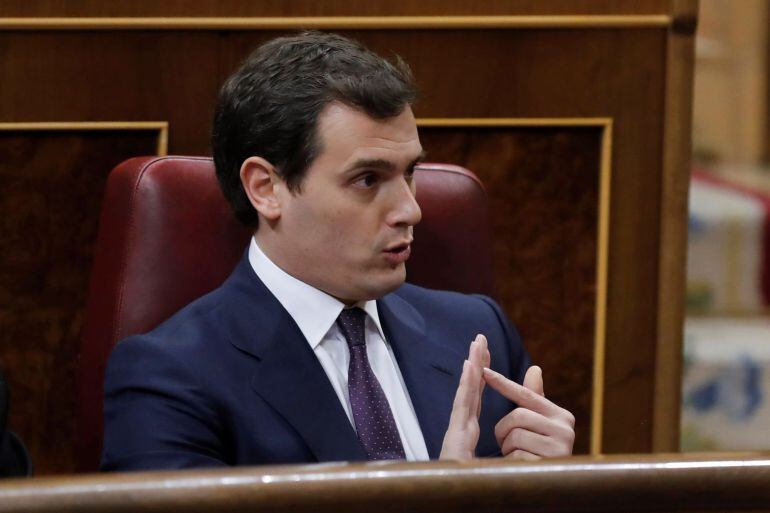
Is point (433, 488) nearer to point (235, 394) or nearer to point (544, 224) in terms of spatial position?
point (235, 394)

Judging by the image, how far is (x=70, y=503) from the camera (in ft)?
2.03

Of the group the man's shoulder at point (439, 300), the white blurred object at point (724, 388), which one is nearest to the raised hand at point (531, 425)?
the man's shoulder at point (439, 300)

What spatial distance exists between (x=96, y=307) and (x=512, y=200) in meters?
0.61

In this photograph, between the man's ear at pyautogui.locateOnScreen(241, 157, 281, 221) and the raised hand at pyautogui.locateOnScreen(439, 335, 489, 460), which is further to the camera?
the man's ear at pyautogui.locateOnScreen(241, 157, 281, 221)

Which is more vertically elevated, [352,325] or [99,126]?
[99,126]

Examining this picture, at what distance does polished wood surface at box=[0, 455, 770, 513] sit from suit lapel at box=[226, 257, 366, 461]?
44 centimetres

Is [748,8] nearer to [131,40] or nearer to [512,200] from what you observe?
[512,200]

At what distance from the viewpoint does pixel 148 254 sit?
1.23 meters

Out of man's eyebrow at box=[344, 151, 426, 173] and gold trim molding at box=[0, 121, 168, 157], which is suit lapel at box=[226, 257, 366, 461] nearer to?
man's eyebrow at box=[344, 151, 426, 173]

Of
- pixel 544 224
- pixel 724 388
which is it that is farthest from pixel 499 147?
pixel 724 388

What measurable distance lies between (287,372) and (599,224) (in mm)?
623

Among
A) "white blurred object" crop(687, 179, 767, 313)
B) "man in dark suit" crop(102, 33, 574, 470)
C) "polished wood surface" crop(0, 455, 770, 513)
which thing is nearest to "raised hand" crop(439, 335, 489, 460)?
"man in dark suit" crop(102, 33, 574, 470)

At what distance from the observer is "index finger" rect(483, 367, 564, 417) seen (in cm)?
108

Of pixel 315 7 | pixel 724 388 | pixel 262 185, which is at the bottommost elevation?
pixel 724 388
